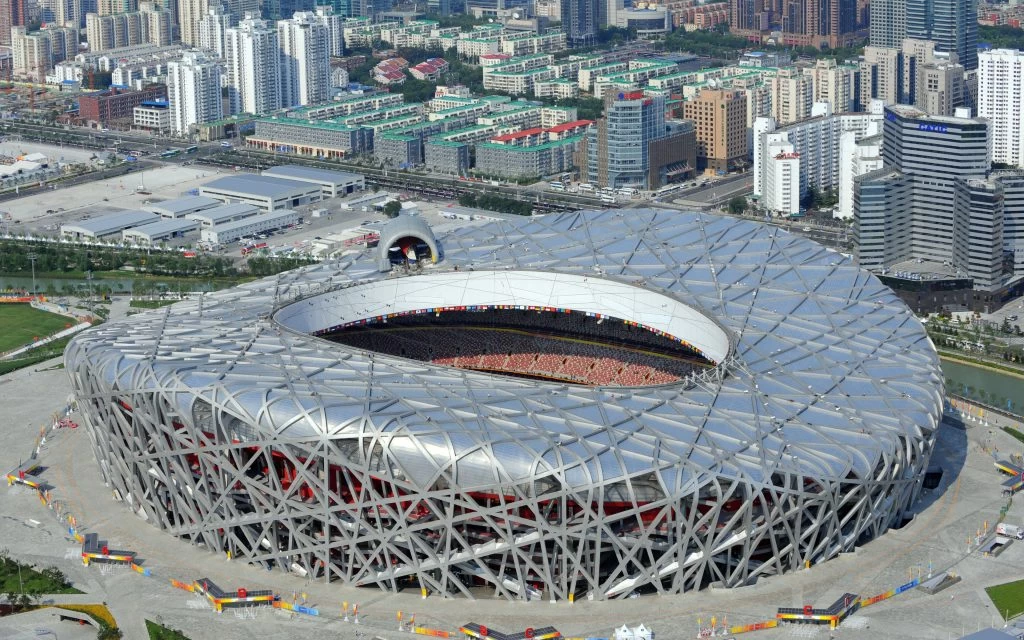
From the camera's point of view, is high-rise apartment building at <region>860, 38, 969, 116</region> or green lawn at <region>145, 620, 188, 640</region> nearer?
green lawn at <region>145, 620, 188, 640</region>

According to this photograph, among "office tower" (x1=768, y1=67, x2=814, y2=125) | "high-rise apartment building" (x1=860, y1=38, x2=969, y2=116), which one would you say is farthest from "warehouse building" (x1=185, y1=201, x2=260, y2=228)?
"high-rise apartment building" (x1=860, y1=38, x2=969, y2=116)

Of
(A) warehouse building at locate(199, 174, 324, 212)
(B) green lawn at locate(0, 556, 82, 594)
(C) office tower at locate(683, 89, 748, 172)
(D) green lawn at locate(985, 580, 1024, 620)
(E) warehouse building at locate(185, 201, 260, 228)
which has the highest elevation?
(C) office tower at locate(683, 89, 748, 172)

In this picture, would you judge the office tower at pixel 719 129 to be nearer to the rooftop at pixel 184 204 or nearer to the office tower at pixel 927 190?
the office tower at pixel 927 190

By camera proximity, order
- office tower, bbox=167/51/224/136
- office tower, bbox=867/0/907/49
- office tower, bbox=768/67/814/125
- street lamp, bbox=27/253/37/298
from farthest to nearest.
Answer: office tower, bbox=867/0/907/49 → office tower, bbox=167/51/224/136 → office tower, bbox=768/67/814/125 → street lamp, bbox=27/253/37/298

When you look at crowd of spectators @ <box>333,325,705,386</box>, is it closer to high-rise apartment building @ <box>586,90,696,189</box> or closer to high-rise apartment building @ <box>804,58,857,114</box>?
high-rise apartment building @ <box>586,90,696,189</box>

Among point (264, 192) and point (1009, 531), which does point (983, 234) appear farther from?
point (264, 192)
